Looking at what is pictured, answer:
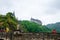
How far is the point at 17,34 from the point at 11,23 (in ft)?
→ 40.1

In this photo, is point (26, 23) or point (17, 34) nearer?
point (17, 34)

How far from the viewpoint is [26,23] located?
244 feet

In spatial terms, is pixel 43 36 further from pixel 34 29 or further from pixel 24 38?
pixel 34 29

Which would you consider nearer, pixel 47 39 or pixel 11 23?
pixel 47 39

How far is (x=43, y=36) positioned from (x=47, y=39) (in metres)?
0.54

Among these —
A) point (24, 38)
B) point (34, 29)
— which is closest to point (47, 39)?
point (24, 38)

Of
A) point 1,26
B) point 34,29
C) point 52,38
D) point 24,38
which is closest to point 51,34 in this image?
point 52,38

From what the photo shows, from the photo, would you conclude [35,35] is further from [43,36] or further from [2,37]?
[2,37]

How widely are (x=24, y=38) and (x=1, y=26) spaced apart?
35.8 ft

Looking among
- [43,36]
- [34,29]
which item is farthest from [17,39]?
[34,29]

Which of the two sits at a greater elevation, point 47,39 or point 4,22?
point 4,22

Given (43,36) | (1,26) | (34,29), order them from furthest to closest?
1. (34,29)
2. (1,26)
3. (43,36)

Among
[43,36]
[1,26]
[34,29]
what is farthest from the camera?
[34,29]

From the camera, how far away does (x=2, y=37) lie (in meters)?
25.8
